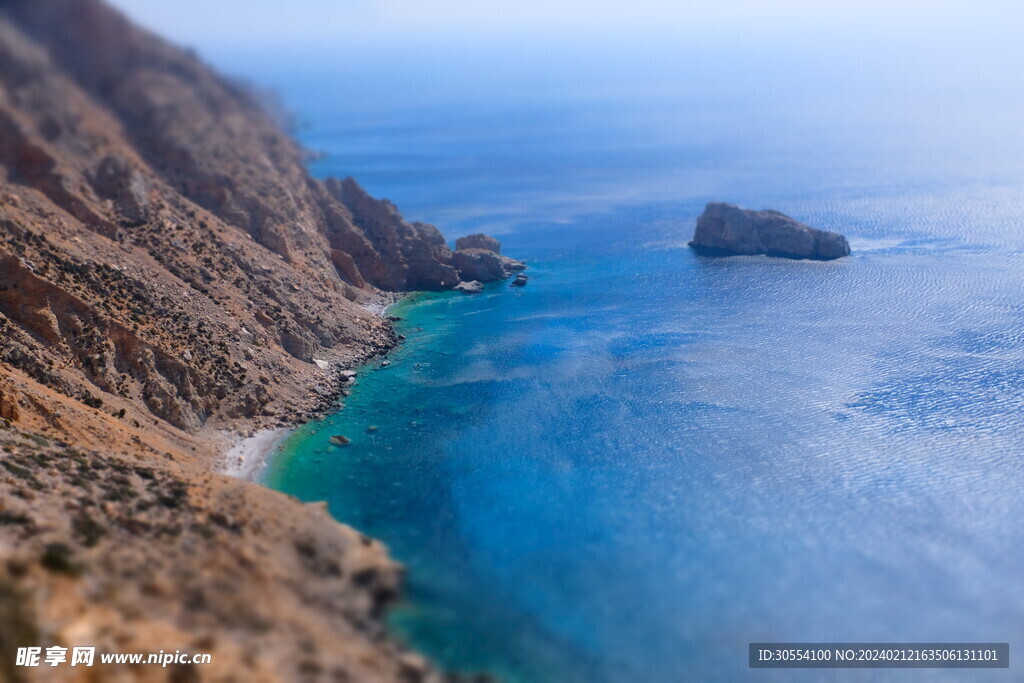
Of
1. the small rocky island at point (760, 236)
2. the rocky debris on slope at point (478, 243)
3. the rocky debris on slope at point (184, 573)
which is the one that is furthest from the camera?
the rocky debris on slope at point (478, 243)

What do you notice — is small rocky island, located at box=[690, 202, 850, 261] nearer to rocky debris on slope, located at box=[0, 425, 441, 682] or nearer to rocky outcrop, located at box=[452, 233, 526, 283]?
rocky outcrop, located at box=[452, 233, 526, 283]

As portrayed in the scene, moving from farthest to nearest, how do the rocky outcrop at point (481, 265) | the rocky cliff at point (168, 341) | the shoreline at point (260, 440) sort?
1. the rocky outcrop at point (481, 265)
2. the shoreline at point (260, 440)
3. the rocky cliff at point (168, 341)

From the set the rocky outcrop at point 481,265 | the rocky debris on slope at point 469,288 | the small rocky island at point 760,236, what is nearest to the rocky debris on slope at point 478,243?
the rocky outcrop at point 481,265

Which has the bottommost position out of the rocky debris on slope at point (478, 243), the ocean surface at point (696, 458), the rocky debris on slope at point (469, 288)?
the ocean surface at point (696, 458)

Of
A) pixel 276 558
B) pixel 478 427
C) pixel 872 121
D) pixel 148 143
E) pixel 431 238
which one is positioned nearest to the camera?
pixel 276 558

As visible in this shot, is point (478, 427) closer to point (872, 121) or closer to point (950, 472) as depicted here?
point (950, 472)

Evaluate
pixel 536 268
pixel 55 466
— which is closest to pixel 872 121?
pixel 536 268

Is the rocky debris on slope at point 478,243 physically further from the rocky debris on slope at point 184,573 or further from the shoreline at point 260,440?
the rocky debris on slope at point 184,573

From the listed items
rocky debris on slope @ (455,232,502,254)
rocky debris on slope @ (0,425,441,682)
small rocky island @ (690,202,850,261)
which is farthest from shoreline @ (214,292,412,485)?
small rocky island @ (690,202,850,261)
